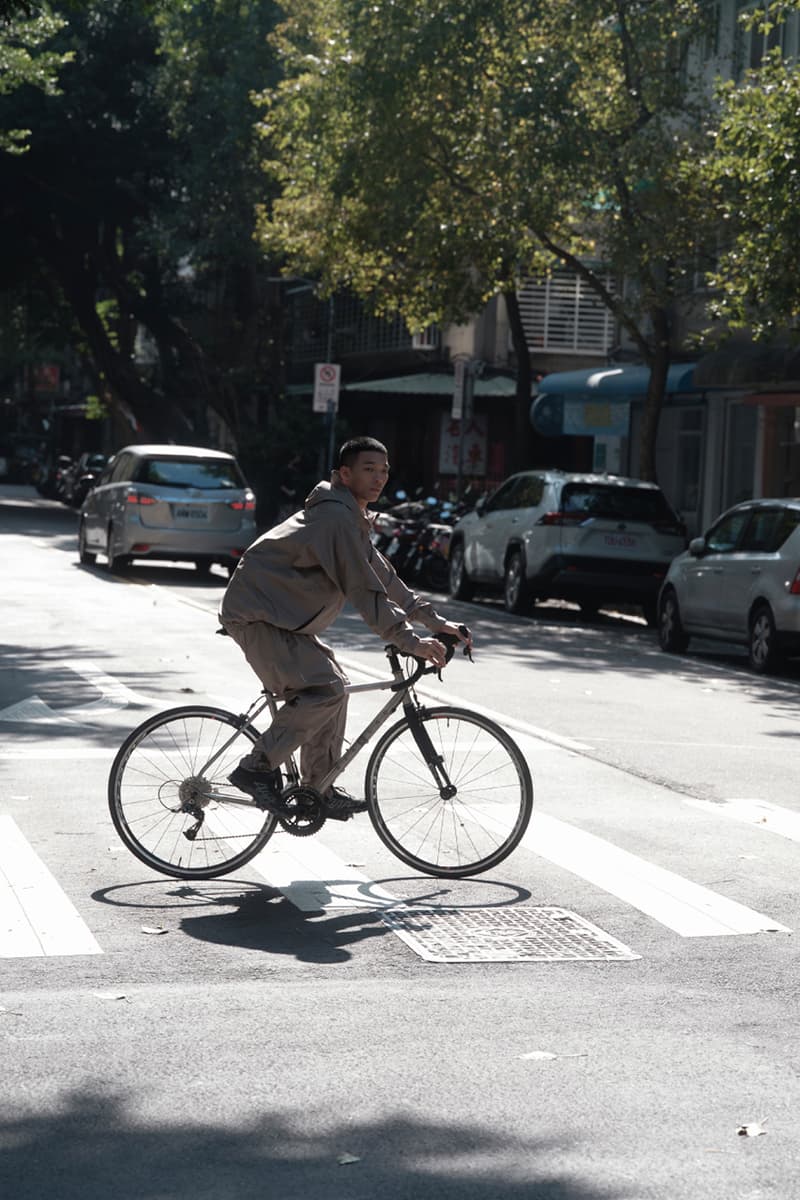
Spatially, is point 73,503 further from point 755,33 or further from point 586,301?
point 755,33

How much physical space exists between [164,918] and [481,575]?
1834cm

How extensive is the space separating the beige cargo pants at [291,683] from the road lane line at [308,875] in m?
0.31

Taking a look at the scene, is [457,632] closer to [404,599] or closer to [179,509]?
[404,599]

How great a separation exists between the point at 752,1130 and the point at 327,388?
106 ft

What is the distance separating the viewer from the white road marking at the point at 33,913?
21.7 ft

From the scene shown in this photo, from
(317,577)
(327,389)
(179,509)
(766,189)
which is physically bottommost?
(179,509)

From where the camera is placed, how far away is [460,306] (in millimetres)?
30734

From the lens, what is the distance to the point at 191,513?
26.3 m

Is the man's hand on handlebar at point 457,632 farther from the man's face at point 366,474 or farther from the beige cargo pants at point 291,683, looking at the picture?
the man's face at point 366,474

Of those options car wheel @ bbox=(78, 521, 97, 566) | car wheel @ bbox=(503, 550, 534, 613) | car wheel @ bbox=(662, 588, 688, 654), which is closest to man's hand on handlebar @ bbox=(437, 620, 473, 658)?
car wheel @ bbox=(662, 588, 688, 654)

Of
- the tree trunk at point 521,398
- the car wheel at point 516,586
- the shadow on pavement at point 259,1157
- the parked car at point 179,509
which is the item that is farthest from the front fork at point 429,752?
the tree trunk at point 521,398

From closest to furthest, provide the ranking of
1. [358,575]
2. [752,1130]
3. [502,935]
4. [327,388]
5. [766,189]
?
[752,1130] → [502,935] → [358,575] → [766,189] → [327,388]

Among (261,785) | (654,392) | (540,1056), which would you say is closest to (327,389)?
(654,392)

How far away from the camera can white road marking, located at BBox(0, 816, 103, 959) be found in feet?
21.7
